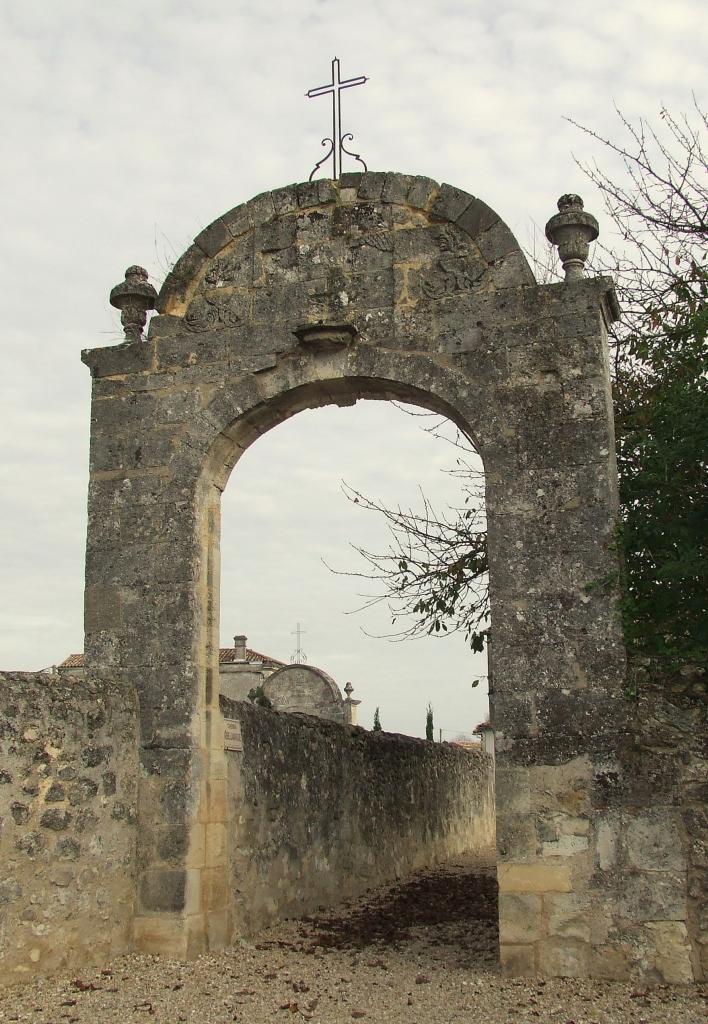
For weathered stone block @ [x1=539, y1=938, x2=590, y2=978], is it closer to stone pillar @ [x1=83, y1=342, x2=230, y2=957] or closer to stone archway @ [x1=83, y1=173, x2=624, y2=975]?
stone archway @ [x1=83, y1=173, x2=624, y2=975]

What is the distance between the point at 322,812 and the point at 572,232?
5.15 m

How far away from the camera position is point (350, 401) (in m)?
6.94

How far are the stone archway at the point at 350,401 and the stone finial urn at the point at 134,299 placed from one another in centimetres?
15

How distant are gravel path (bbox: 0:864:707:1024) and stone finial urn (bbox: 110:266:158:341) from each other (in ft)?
13.5

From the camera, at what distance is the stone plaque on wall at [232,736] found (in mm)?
6642

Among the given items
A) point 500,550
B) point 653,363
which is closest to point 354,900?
point 500,550

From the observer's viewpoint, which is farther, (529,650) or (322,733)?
(322,733)

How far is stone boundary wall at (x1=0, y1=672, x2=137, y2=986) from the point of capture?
5.27m

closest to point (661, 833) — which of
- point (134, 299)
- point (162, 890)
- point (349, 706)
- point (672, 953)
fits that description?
point (672, 953)

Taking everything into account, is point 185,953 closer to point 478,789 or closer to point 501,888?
point 501,888

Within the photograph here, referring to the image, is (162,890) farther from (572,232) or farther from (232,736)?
(572,232)

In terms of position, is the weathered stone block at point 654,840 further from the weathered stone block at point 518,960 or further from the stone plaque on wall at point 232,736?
the stone plaque on wall at point 232,736

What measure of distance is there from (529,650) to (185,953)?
8.85ft

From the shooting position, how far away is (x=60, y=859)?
5.55 m
